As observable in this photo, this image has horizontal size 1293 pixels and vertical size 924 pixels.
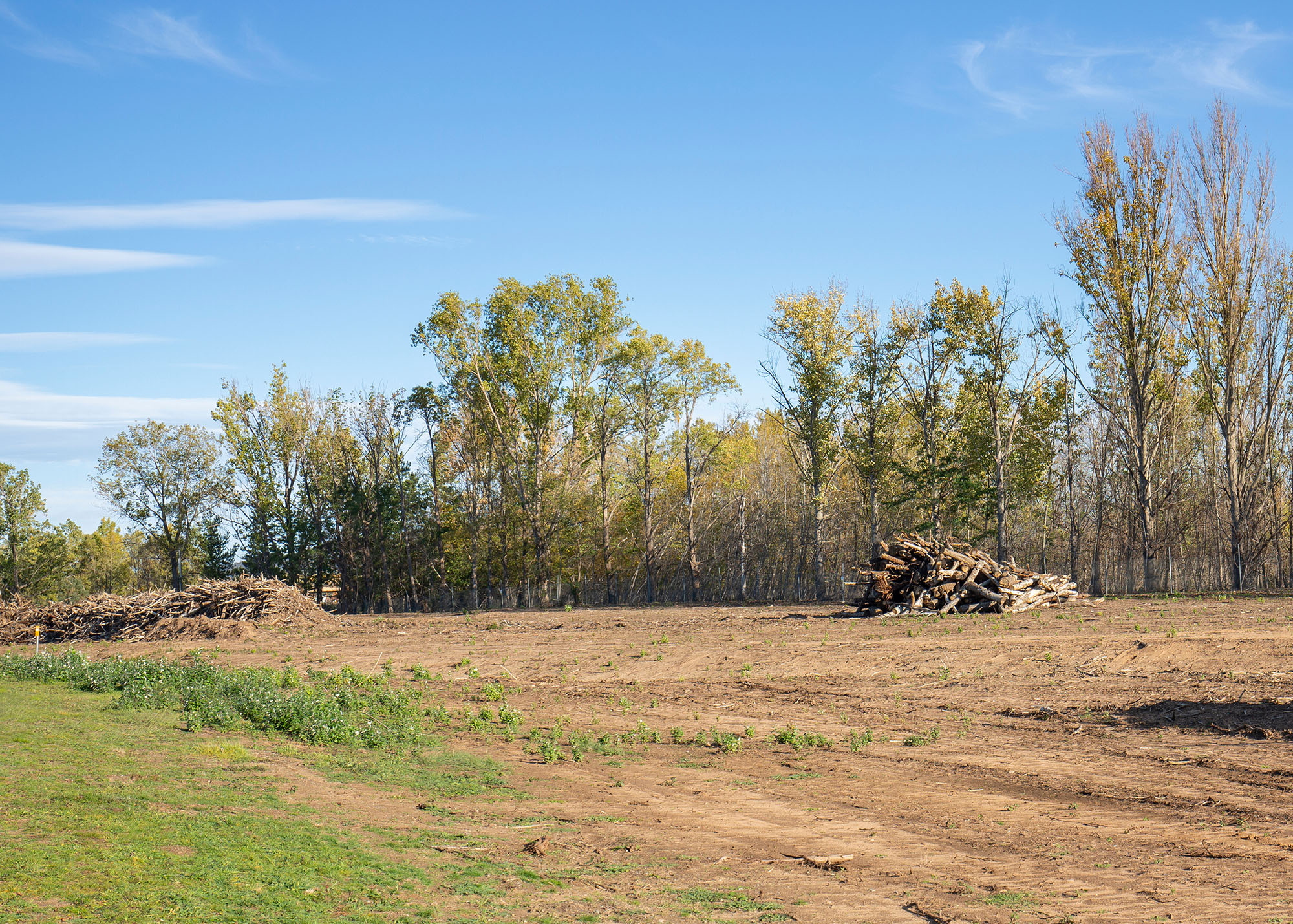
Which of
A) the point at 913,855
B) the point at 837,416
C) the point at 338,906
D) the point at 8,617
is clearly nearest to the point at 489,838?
the point at 338,906

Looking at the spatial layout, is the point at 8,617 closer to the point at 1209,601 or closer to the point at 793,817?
the point at 793,817

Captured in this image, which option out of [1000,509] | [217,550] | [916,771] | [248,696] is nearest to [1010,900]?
[916,771]

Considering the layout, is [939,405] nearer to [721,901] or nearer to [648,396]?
[648,396]

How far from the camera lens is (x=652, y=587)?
147ft

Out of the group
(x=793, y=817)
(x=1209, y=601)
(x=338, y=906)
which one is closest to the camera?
(x=338, y=906)

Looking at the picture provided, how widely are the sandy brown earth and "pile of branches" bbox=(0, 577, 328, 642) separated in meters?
5.25

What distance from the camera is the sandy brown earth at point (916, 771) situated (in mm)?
6848

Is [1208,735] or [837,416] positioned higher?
[837,416]

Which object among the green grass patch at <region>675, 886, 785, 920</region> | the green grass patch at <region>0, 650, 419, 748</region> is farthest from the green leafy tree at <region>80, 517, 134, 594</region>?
the green grass patch at <region>675, 886, 785, 920</region>

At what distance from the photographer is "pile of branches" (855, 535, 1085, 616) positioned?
2538cm

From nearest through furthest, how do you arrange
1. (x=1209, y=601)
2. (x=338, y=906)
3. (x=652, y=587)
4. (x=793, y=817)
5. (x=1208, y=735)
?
1. (x=338, y=906)
2. (x=793, y=817)
3. (x=1208, y=735)
4. (x=1209, y=601)
5. (x=652, y=587)

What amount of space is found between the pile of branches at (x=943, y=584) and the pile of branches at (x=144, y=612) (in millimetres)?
18055

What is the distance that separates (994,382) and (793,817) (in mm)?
34456

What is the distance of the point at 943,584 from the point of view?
25812 millimetres
